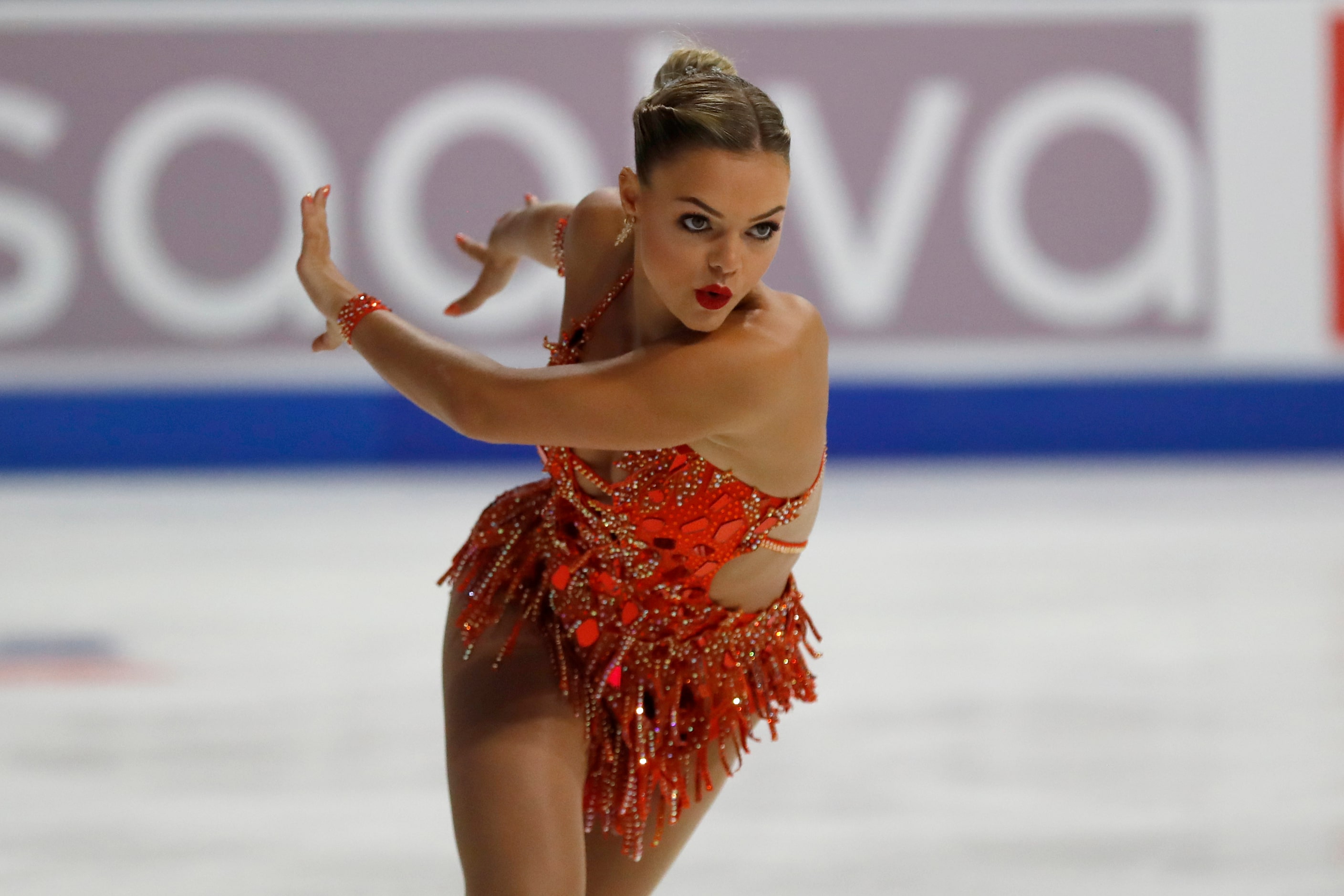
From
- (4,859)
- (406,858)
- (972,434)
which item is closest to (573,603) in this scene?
(406,858)

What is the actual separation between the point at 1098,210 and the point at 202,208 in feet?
14.1

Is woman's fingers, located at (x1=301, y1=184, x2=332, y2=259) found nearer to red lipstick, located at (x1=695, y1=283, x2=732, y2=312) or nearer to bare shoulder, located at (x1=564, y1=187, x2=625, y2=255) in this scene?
bare shoulder, located at (x1=564, y1=187, x2=625, y2=255)

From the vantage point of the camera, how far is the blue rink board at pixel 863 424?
7.92 metres

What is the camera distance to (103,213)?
800 cm

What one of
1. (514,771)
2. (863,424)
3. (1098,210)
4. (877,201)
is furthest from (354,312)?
(1098,210)

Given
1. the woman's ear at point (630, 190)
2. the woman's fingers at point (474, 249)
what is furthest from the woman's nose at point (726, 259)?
the woman's fingers at point (474, 249)

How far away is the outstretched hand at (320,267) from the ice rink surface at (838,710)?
1.04m

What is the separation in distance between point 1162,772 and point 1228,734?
0.34 meters

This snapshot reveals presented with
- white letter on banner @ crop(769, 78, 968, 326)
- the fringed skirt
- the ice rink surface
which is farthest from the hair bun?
white letter on banner @ crop(769, 78, 968, 326)

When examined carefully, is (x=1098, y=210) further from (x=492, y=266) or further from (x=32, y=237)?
(x=492, y=266)

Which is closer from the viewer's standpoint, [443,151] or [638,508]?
[638,508]

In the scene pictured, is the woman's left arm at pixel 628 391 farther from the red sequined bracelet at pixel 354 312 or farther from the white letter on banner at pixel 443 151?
the white letter on banner at pixel 443 151

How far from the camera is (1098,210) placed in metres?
8.07

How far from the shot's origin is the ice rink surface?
261 cm
